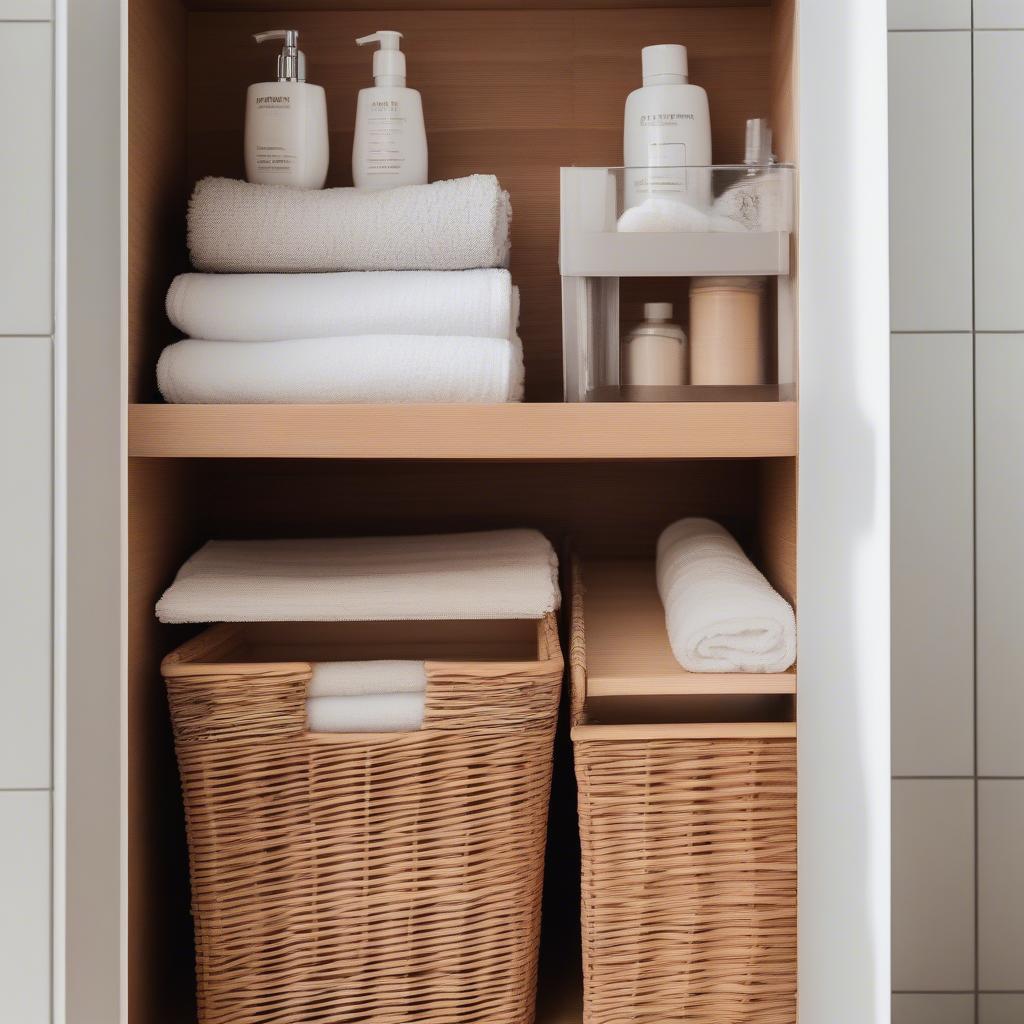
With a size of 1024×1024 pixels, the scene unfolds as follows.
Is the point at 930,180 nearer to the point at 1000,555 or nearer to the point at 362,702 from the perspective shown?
the point at 1000,555

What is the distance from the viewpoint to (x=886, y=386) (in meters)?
0.55

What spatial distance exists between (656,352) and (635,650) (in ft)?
0.78

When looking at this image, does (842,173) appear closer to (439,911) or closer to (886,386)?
(886,386)

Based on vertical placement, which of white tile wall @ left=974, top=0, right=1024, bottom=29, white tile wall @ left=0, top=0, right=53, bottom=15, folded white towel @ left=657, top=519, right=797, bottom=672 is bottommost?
folded white towel @ left=657, top=519, right=797, bottom=672

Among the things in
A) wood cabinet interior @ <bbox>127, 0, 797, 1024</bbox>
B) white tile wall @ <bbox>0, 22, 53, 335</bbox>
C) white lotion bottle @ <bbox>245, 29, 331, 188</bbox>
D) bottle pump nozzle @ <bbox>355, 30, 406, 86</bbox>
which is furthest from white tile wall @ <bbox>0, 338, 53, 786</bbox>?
bottle pump nozzle @ <bbox>355, 30, 406, 86</bbox>

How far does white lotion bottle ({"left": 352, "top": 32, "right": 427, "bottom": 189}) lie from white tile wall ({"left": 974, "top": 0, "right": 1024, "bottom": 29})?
52cm

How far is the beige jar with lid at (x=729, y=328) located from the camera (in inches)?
29.2

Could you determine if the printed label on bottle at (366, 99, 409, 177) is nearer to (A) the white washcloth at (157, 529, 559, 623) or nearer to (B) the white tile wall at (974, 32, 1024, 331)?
(A) the white washcloth at (157, 529, 559, 623)

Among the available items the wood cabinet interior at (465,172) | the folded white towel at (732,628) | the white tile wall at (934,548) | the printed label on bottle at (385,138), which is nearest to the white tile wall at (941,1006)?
the white tile wall at (934,548)

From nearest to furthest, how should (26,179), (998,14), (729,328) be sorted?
(26,179)
(729,328)
(998,14)

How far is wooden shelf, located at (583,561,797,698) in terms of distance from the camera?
0.69m

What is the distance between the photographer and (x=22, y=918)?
25.3 inches

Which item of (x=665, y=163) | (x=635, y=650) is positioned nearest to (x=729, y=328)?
(x=665, y=163)

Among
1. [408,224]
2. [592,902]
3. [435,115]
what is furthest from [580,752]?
[435,115]
